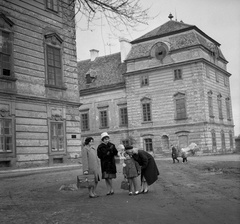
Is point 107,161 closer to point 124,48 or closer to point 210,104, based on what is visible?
point 210,104

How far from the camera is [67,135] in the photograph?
19297 mm

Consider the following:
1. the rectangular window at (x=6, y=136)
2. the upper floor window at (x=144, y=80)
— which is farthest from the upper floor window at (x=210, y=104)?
the rectangular window at (x=6, y=136)

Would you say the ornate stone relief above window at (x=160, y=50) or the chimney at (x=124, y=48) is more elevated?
the chimney at (x=124, y=48)

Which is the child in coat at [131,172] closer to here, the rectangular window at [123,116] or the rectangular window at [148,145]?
the rectangular window at [148,145]

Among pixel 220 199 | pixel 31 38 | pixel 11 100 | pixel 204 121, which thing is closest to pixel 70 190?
pixel 220 199

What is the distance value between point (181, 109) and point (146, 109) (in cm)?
411

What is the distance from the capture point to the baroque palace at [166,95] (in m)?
35.3

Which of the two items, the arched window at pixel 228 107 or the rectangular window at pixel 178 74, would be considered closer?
the rectangular window at pixel 178 74

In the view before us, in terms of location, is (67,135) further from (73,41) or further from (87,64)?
(87,64)

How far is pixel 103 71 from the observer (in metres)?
43.8

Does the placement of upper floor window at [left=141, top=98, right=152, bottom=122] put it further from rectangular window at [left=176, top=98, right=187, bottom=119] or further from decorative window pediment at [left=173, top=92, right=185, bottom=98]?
rectangular window at [left=176, top=98, right=187, bottom=119]

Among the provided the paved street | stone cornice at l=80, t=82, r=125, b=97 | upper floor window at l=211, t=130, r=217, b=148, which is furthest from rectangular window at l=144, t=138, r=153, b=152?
the paved street

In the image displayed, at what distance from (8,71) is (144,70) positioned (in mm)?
23239

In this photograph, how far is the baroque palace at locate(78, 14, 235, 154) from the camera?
35.3 m
